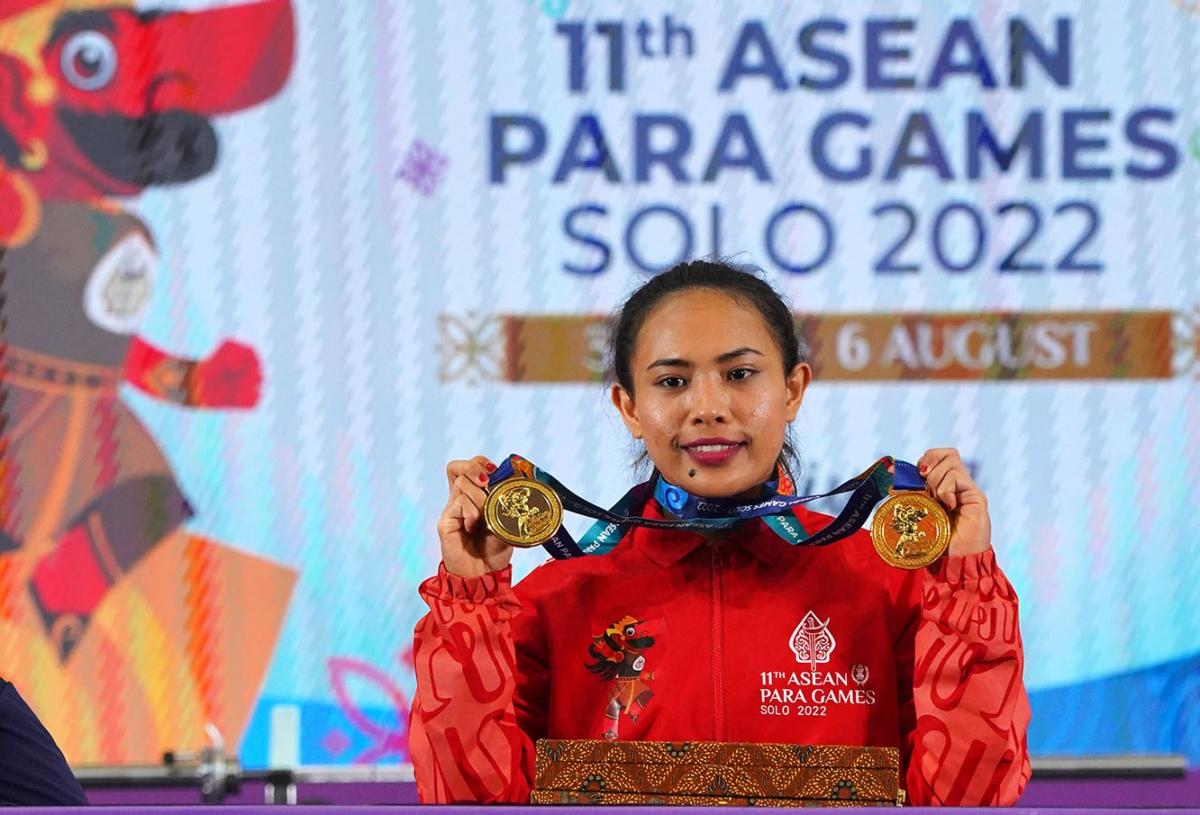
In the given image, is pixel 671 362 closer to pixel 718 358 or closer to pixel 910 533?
pixel 718 358

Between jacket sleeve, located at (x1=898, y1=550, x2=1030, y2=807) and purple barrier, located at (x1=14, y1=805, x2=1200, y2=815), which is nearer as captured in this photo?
purple barrier, located at (x1=14, y1=805, x2=1200, y2=815)

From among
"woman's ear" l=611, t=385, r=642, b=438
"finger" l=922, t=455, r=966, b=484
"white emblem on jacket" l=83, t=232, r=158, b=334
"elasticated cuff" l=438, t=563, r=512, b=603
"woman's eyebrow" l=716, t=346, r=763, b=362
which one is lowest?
"elasticated cuff" l=438, t=563, r=512, b=603

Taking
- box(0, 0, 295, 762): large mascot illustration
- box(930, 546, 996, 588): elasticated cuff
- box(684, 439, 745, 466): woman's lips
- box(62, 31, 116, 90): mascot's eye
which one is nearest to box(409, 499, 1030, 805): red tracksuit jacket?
box(930, 546, 996, 588): elasticated cuff

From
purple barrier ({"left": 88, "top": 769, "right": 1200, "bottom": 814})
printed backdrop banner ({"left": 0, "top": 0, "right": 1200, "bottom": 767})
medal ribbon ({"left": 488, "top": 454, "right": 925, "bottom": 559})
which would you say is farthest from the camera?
printed backdrop banner ({"left": 0, "top": 0, "right": 1200, "bottom": 767})

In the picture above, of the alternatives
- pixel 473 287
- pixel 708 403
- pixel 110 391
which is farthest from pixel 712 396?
pixel 110 391

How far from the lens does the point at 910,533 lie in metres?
1.61

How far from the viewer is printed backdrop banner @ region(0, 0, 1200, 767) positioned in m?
2.80

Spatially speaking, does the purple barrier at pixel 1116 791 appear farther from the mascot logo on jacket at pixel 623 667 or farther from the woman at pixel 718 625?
the mascot logo on jacket at pixel 623 667

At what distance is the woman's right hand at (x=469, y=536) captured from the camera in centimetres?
166

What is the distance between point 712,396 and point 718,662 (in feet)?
0.91

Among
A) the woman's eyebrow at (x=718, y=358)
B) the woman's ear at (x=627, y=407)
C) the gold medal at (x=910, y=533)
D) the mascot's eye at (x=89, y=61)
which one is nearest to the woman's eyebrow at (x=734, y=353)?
the woman's eyebrow at (x=718, y=358)

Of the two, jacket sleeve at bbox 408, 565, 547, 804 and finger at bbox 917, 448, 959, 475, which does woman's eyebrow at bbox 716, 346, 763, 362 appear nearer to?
finger at bbox 917, 448, 959, 475

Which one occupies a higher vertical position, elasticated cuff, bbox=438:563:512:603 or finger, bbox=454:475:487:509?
finger, bbox=454:475:487:509

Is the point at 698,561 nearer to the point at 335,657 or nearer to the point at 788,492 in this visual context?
the point at 788,492
